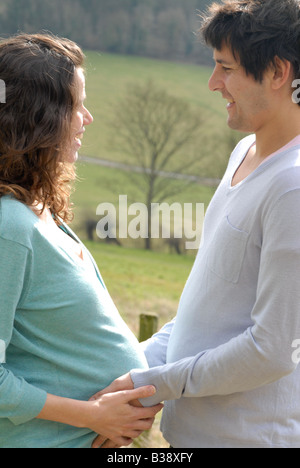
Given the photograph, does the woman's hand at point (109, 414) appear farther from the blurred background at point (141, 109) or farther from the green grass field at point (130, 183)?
the blurred background at point (141, 109)

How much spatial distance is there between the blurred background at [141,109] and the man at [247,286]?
1781 cm

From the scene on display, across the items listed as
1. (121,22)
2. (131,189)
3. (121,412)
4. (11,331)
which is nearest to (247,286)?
(121,412)

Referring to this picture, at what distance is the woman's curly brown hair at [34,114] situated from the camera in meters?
1.35

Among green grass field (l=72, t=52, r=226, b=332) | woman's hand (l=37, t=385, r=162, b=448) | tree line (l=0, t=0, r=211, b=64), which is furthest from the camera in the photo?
tree line (l=0, t=0, r=211, b=64)

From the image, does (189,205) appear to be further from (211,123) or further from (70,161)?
(70,161)

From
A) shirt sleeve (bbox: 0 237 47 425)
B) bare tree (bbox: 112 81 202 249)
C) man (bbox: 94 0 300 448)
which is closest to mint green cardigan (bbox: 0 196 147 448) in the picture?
shirt sleeve (bbox: 0 237 47 425)

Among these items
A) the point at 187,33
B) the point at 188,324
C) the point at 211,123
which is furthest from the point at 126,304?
the point at 187,33

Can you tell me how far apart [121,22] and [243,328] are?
27.0 meters

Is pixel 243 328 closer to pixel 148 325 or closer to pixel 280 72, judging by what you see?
pixel 280 72

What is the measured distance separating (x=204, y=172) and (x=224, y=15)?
73.0ft

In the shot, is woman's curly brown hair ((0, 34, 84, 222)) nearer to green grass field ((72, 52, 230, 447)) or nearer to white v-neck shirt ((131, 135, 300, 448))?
white v-neck shirt ((131, 135, 300, 448))

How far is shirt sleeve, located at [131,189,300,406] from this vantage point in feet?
4.04

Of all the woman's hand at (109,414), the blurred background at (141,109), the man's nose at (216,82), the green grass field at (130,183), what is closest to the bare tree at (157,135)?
the blurred background at (141,109)

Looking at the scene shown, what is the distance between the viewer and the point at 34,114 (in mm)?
1355
